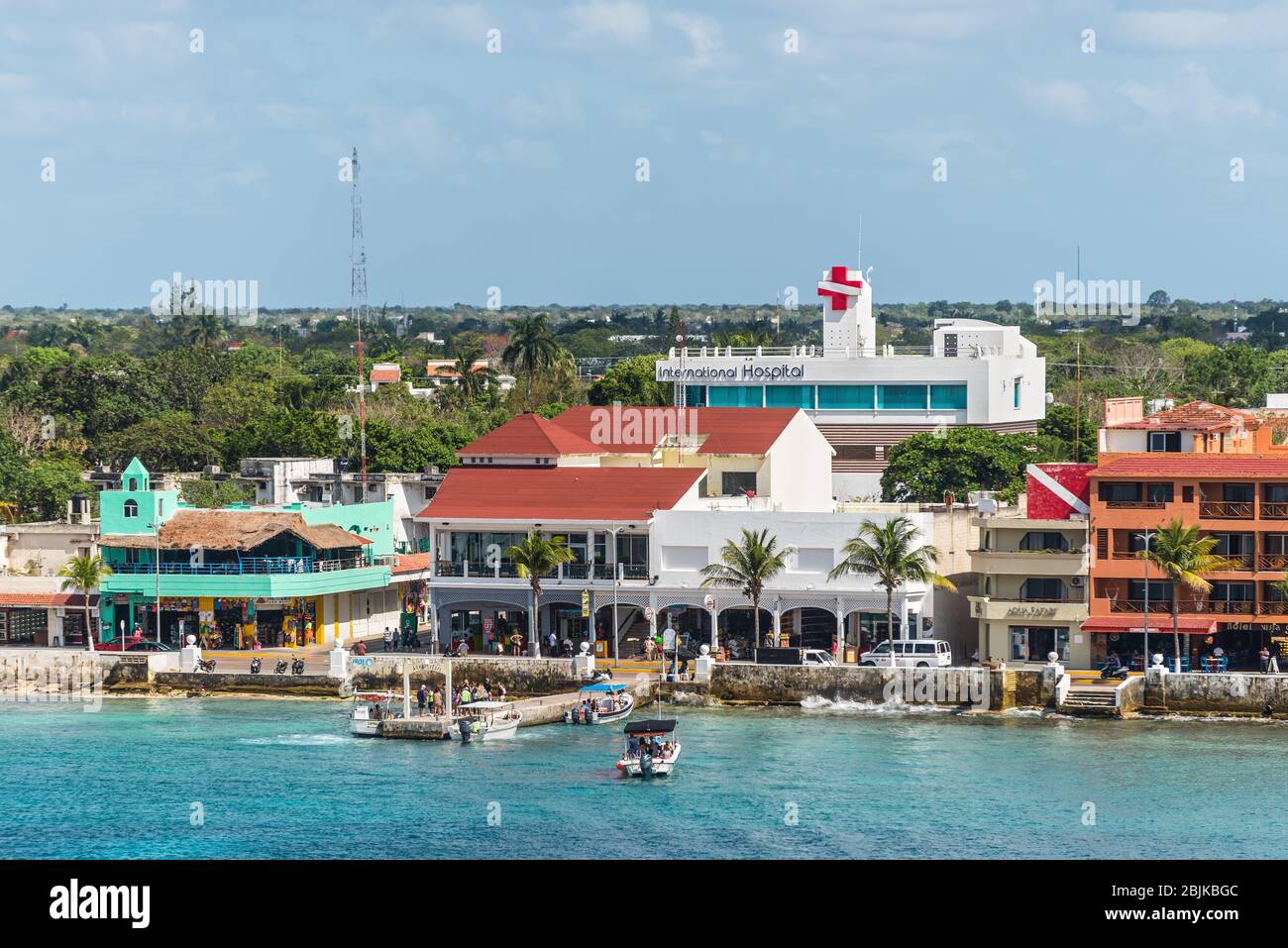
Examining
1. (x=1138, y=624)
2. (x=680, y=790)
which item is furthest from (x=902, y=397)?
(x=680, y=790)

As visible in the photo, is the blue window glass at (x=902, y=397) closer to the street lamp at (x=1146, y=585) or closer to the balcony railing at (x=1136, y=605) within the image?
the street lamp at (x=1146, y=585)

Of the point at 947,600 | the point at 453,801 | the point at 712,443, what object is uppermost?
the point at 712,443

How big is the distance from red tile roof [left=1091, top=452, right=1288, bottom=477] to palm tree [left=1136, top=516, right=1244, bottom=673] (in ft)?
5.61

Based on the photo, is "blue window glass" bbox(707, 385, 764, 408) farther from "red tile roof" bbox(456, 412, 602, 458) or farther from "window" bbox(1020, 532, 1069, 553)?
"window" bbox(1020, 532, 1069, 553)

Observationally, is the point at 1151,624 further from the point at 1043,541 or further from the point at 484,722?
the point at 484,722

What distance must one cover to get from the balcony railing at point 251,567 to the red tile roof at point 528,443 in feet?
21.8

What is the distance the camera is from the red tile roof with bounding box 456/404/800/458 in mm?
81875

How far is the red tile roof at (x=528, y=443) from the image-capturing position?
81.2 meters

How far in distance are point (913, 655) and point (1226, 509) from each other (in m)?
11.0

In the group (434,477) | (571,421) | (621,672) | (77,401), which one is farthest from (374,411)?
(621,672)

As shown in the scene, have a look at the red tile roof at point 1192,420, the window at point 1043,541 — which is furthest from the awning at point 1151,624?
the red tile roof at point 1192,420

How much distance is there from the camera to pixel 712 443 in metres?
83.4

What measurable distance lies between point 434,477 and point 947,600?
2722cm
